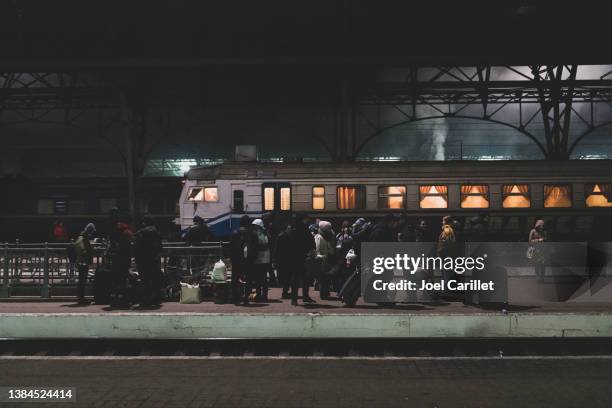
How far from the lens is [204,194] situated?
18.5m

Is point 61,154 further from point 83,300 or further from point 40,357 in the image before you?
point 40,357

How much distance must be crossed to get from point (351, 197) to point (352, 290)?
337 inches

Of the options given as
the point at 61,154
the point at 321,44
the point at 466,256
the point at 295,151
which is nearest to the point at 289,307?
the point at 466,256

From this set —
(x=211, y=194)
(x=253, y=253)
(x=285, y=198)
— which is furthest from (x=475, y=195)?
(x=253, y=253)

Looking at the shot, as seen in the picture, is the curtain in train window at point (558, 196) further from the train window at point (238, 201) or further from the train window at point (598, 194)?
the train window at point (238, 201)

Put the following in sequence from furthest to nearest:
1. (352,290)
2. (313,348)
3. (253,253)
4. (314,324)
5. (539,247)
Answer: (539,247) → (253,253) → (352,290) → (314,324) → (313,348)

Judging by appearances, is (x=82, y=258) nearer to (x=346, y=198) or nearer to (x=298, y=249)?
(x=298, y=249)

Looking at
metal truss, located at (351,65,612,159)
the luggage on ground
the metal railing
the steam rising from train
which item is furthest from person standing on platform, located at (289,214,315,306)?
the steam rising from train

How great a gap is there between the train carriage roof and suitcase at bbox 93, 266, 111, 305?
8420 millimetres

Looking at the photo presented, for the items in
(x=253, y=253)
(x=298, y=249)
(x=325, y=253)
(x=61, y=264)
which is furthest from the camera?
(x=61, y=264)

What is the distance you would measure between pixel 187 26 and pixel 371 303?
16.7 m

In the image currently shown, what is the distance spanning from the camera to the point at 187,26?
22.0 metres

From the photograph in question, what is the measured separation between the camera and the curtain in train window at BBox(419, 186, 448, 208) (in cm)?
1784

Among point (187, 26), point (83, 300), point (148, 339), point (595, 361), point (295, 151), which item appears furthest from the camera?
point (295, 151)
